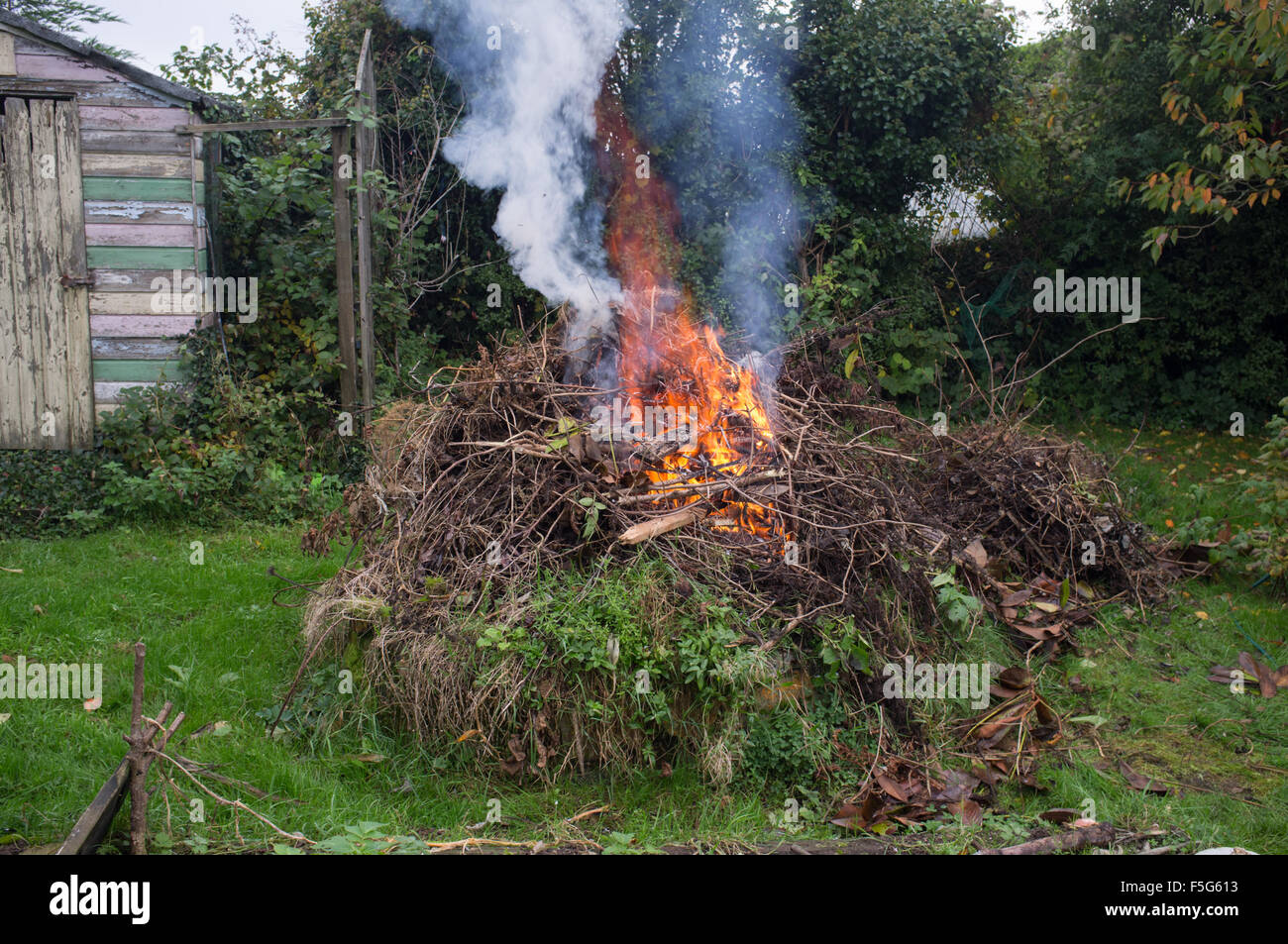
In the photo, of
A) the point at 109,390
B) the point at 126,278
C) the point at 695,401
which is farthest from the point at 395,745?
the point at 126,278

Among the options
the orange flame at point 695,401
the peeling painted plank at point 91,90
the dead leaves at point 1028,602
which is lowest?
the dead leaves at point 1028,602

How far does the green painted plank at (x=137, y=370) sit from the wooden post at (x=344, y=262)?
135 cm

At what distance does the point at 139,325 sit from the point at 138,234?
77 centimetres

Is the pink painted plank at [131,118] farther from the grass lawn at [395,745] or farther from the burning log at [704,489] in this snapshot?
the burning log at [704,489]

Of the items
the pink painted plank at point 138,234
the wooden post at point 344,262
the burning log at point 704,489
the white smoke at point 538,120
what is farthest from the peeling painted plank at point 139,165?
the burning log at point 704,489

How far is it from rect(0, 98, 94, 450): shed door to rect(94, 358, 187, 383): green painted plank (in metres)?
0.11

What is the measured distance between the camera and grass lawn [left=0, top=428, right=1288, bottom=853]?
12.8ft

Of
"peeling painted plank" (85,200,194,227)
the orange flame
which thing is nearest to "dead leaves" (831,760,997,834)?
the orange flame

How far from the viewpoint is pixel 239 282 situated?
8398mm

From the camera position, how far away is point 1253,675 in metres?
5.38

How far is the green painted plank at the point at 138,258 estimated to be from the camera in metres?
7.91
